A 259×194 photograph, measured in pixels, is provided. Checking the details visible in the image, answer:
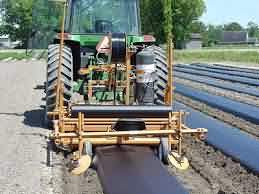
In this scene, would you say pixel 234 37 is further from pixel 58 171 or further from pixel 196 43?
pixel 58 171

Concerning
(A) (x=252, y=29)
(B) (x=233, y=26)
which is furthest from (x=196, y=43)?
(B) (x=233, y=26)

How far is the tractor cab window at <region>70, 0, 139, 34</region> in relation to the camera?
884cm

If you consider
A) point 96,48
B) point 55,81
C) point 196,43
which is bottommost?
point 55,81

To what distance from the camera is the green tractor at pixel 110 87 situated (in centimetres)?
581

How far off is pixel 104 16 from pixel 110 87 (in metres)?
1.55

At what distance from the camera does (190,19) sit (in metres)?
54.3

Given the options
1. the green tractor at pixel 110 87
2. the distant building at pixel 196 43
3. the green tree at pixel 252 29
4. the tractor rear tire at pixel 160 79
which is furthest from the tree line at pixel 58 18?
the green tree at pixel 252 29

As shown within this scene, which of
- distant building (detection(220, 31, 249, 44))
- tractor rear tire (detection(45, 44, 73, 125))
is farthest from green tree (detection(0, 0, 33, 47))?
tractor rear tire (detection(45, 44, 73, 125))

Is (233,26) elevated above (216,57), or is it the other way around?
(233,26)

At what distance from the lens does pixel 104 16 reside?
8.85 meters

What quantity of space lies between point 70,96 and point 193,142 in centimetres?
192

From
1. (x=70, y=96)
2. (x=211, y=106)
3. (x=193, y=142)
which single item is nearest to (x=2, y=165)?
(x=70, y=96)

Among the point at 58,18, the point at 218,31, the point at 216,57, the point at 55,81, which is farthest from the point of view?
the point at 218,31

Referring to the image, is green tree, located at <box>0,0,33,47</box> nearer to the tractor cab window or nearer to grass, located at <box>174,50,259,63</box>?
grass, located at <box>174,50,259,63</box>
